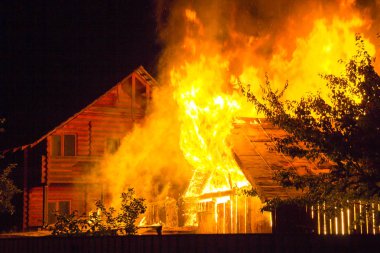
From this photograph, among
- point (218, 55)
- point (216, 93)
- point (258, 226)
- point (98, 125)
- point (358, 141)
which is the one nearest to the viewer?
point (358, 141)

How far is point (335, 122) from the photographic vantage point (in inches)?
450

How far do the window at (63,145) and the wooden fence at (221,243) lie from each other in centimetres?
2230

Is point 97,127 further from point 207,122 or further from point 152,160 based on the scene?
point 207,122

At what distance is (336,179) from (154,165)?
24.5m

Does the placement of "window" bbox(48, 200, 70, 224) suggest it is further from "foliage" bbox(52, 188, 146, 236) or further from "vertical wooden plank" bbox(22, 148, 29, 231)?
"foliage" bbox(52, 188, 146, 236)

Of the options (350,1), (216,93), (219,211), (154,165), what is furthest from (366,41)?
(154,165)

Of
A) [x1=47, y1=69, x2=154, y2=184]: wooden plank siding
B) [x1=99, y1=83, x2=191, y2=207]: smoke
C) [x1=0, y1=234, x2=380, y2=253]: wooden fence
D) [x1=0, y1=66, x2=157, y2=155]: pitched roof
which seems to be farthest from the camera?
[x1=99, y1=83, x2=191, y2=207]: smoke

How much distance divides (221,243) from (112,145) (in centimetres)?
2407

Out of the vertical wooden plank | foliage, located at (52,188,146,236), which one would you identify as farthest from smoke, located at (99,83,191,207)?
foliage, located at (52,188,146,236)

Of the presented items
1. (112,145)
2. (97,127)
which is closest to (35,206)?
(112,145)

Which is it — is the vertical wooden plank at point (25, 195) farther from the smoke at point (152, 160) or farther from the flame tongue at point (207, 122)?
the flame tongue at point (207, 122)

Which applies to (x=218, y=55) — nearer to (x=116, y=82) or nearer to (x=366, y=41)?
(x=366, y=41)

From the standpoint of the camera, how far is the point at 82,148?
112 feet

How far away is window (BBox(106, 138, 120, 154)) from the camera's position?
34906 millimetres
